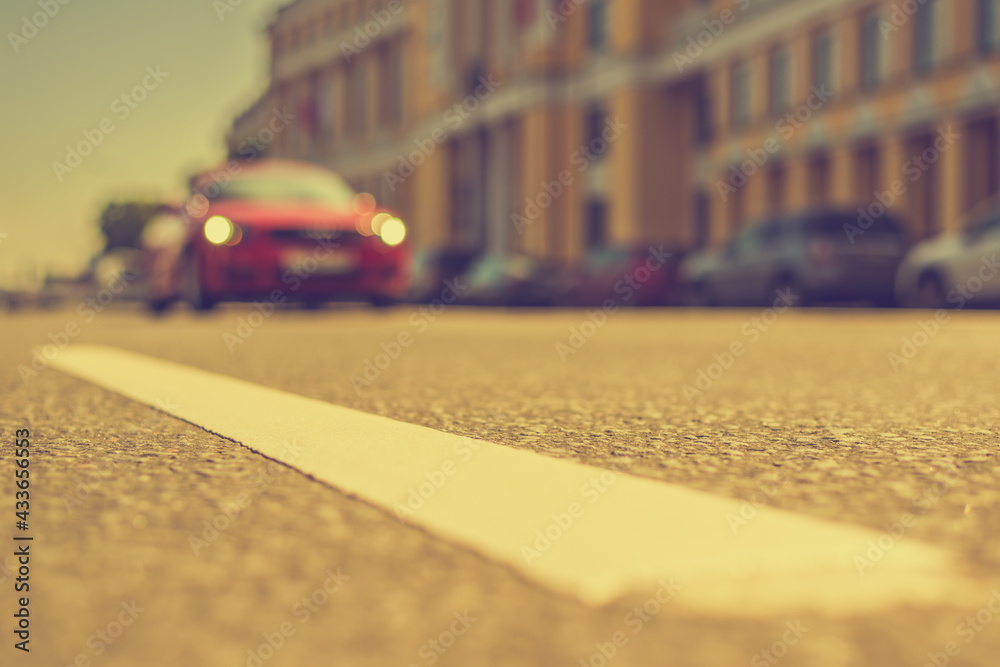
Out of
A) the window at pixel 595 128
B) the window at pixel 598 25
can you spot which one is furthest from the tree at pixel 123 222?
the window at pixel 598 25

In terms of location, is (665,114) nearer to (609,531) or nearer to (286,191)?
(286,191)

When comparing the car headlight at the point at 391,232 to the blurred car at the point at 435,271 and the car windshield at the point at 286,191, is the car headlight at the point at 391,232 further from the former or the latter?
the blurred car at the point at 435,271

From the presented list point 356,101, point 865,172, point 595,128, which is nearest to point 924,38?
point 865,172

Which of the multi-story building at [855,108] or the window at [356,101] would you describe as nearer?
the multi-story building at [855,108]

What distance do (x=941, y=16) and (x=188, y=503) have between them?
2562 cm

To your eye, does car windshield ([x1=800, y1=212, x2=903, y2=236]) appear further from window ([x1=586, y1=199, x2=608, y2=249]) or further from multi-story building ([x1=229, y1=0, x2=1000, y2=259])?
window ([x1=586, y1=199, x2=608, y2=249])

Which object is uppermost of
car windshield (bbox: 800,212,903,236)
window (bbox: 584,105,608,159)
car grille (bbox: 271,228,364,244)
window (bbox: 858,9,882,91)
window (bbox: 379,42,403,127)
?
window (bbox: 379,42,403,127)

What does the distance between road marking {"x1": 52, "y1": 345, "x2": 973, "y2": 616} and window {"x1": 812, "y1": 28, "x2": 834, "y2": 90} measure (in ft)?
91.3

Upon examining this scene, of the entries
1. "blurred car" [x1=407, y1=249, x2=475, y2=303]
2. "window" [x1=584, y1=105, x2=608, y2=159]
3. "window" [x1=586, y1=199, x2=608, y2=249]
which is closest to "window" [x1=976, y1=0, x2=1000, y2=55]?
"blurred car" [x1=407, y1=249, x2=475, y2=303]

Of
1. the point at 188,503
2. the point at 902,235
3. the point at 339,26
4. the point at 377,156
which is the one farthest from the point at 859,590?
the point at 339,26

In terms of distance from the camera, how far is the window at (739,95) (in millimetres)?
34000

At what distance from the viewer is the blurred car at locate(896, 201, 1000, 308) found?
15.3 metres

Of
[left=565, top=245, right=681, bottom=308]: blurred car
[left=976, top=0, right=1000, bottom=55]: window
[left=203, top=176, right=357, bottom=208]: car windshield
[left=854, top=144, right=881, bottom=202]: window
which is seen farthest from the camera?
[left=854, top=144, right=881, bottom=202]: window

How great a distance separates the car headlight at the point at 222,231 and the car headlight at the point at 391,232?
145 centimetres
